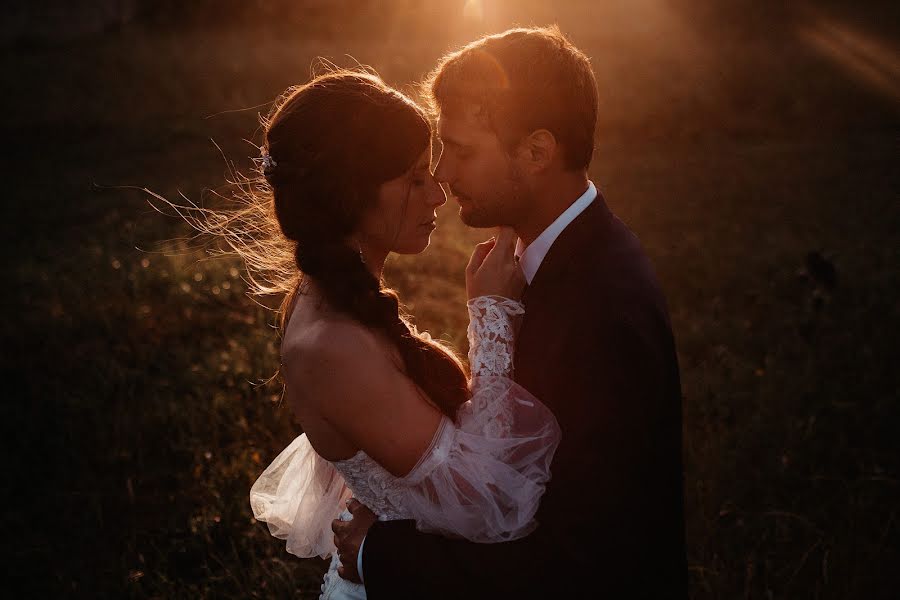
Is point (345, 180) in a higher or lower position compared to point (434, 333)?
higher

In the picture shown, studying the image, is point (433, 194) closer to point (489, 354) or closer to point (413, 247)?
point (413, 247)

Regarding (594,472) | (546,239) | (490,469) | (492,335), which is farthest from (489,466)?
(546,239)

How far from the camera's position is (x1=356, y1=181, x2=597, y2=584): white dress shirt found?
2.72 meters

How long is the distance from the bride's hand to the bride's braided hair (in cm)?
30

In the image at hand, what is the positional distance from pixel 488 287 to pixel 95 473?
4006 mm

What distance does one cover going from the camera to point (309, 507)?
10.3ft

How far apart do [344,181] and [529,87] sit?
0.80 m

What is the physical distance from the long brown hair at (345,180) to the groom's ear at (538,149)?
417 millimetres

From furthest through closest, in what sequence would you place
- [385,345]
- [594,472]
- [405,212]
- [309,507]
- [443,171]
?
[309,507]
[443,171]
[405,212]
[385,345]
[594,472]

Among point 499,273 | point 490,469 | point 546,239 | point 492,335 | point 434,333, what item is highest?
point 546,239

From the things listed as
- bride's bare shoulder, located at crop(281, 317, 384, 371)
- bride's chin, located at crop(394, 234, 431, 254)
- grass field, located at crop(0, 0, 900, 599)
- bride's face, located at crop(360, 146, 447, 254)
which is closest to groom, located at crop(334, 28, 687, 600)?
bride's face, located at crop(360, 146, 447, 254)

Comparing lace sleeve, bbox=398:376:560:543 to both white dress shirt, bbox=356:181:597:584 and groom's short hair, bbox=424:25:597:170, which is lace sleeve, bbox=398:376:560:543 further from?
groom's short hair, bbox=424:25:597:170

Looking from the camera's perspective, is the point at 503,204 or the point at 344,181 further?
the point at 503,204

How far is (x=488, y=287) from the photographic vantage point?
2.69 meters
